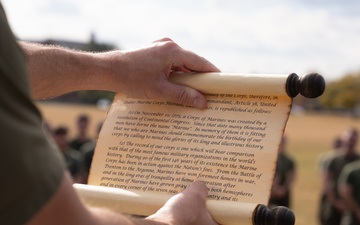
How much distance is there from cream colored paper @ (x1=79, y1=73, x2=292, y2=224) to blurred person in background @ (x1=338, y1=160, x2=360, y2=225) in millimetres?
8036

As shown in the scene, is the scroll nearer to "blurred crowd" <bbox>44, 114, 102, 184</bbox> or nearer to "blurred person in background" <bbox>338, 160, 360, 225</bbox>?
"blurred person in background" <bbox>338, 160, 360, 225</bbox>

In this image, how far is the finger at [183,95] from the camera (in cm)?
224

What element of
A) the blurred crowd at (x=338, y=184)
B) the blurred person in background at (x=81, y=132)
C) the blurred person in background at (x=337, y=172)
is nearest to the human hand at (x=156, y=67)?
the blurred crowd at (x=338, y=184)

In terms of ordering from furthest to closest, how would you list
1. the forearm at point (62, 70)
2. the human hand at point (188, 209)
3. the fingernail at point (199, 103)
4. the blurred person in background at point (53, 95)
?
the forearm at point (62, 70) → the fingernail at point (199, 103) → the human hand at point (188, 209) → the blurred person in background at point (53, 95)

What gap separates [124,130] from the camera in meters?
2.32

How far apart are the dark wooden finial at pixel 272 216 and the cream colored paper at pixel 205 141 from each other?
5 centimetres

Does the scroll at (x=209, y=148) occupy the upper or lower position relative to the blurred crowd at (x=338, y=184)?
upper

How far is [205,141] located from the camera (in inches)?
83.5

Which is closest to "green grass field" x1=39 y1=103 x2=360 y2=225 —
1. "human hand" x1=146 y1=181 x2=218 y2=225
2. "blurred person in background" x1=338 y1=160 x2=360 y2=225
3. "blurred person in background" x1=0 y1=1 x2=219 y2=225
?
"blurred person in background" x1=0 y1=1 x2=219 y2=225

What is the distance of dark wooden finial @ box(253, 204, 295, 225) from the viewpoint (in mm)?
1849

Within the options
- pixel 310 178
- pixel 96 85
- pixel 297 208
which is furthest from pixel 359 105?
pixel 96 85

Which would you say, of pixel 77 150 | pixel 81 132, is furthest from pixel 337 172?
pixel 81 132

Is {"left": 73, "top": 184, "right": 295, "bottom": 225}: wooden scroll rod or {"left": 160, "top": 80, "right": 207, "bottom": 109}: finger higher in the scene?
{"left": 160, "top": 80, "right": 207, "bottom": 109}: finger

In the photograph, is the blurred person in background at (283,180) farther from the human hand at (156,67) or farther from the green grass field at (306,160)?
the human hand at (156,67)
